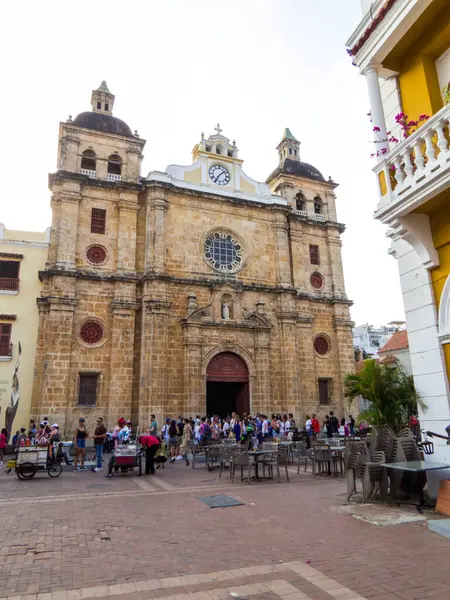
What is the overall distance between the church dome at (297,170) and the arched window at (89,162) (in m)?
12.2

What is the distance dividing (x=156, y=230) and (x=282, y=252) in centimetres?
799

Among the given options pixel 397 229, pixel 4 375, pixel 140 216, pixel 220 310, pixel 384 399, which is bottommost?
pixel 384 399

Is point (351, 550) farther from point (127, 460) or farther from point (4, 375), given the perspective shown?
point (4, 375)

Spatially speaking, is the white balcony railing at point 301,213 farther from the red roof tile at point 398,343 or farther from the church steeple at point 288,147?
the red roof tile at point 398,343

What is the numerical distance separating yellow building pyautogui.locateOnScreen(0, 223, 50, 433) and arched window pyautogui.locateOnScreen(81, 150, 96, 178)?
13.7 ft

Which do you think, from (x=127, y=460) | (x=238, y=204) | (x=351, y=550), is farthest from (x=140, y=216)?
(x=351, y=550)

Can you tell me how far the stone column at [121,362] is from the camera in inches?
788

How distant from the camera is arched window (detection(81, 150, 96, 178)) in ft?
76.6

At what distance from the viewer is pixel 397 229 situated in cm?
793

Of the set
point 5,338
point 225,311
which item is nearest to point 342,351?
point 225,311

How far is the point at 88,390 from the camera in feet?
66.5

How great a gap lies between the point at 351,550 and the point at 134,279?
→ 1821 cm

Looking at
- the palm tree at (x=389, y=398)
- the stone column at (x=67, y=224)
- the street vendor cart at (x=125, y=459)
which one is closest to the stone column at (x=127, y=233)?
the stone column at (x=67, y=224)

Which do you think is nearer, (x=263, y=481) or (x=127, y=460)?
(x=263, y=481)
